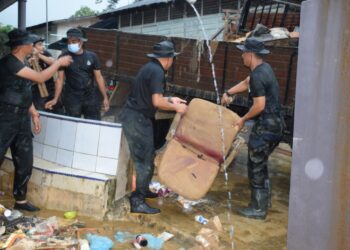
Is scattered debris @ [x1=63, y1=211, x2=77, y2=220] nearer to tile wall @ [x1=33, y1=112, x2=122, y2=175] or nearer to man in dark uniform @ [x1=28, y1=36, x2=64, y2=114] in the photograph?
tile wall @ [x1=33, y1=112, x2=122, y2=175]

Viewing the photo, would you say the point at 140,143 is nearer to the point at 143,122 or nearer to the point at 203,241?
the point at 143,122

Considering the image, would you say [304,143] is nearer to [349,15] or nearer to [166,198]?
[349,15]

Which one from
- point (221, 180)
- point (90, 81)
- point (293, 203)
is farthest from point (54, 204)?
point (293, 203)

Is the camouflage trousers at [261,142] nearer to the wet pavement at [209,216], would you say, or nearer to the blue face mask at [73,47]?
the wet pavement at [209,216]

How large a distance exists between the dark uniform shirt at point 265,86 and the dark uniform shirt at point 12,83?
2430mm

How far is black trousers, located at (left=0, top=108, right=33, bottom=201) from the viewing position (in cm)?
424

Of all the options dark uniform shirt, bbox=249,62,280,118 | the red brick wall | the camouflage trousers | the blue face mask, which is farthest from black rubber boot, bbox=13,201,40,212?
the red brick wall

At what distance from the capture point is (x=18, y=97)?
13.9ft

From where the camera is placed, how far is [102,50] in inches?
323

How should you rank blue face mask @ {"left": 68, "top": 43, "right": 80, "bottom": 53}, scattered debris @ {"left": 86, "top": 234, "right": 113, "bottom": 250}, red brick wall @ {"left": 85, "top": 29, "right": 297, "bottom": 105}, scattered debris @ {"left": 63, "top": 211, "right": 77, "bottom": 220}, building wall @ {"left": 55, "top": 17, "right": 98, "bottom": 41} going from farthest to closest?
1. building wall @ {"left": 55, "top": 17, "right": 98, "bottom": 41}
2. blue face mask @ {"left": 68, "top": 43, "right": 80, "bottom": 53}
3. red brick wall @ {"left": 85, "top": 29, "right": 297, "bottom": 105}
4. scattered debris @ {"left": 63, "top": 211, "right": 77, "bottom": 220}
5. scattered debris @ {"left": 86, "top": 234, "right": 113, "bottom": 250}

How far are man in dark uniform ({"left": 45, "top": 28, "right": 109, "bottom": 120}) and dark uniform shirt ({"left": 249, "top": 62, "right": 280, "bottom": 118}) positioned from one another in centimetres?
244

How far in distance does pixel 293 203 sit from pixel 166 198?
317cm

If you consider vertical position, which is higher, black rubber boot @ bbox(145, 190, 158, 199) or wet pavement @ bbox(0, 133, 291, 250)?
black rubber boot @ bbox(145, 190, 158, 199)

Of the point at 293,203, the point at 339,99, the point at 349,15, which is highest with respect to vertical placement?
the point at 349,15
